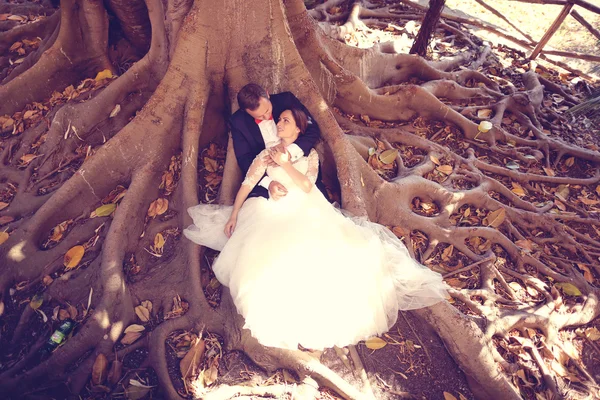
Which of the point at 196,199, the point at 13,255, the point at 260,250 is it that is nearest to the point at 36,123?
the point at 13,255

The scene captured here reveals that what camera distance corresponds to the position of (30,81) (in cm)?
341

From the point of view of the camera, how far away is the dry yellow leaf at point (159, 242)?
2815 millimetres

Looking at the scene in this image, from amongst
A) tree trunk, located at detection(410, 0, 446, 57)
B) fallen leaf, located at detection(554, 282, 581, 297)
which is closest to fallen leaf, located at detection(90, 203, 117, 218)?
fallen leaf, located at detection(554, 282, 581, 297)

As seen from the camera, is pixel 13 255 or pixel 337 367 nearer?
pixel 337 367

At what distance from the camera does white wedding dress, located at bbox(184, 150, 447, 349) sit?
6.79ft

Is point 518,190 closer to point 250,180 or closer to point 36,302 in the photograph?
point 250,180

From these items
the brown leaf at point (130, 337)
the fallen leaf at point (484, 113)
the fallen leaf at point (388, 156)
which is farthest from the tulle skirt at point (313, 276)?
the fallen leaf at point (484, 113)

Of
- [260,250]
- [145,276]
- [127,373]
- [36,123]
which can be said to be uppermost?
[260,250]

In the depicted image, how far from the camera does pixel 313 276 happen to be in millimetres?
2111

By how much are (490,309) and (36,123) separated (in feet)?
13.6

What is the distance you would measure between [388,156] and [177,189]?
1922 millimetres

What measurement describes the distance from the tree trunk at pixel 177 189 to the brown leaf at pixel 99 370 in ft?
0.12

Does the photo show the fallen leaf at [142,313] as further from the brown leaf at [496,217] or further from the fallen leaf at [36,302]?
the brown leaf at [496,217]

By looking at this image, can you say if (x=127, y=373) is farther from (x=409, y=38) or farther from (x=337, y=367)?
(x=409, y=38)
